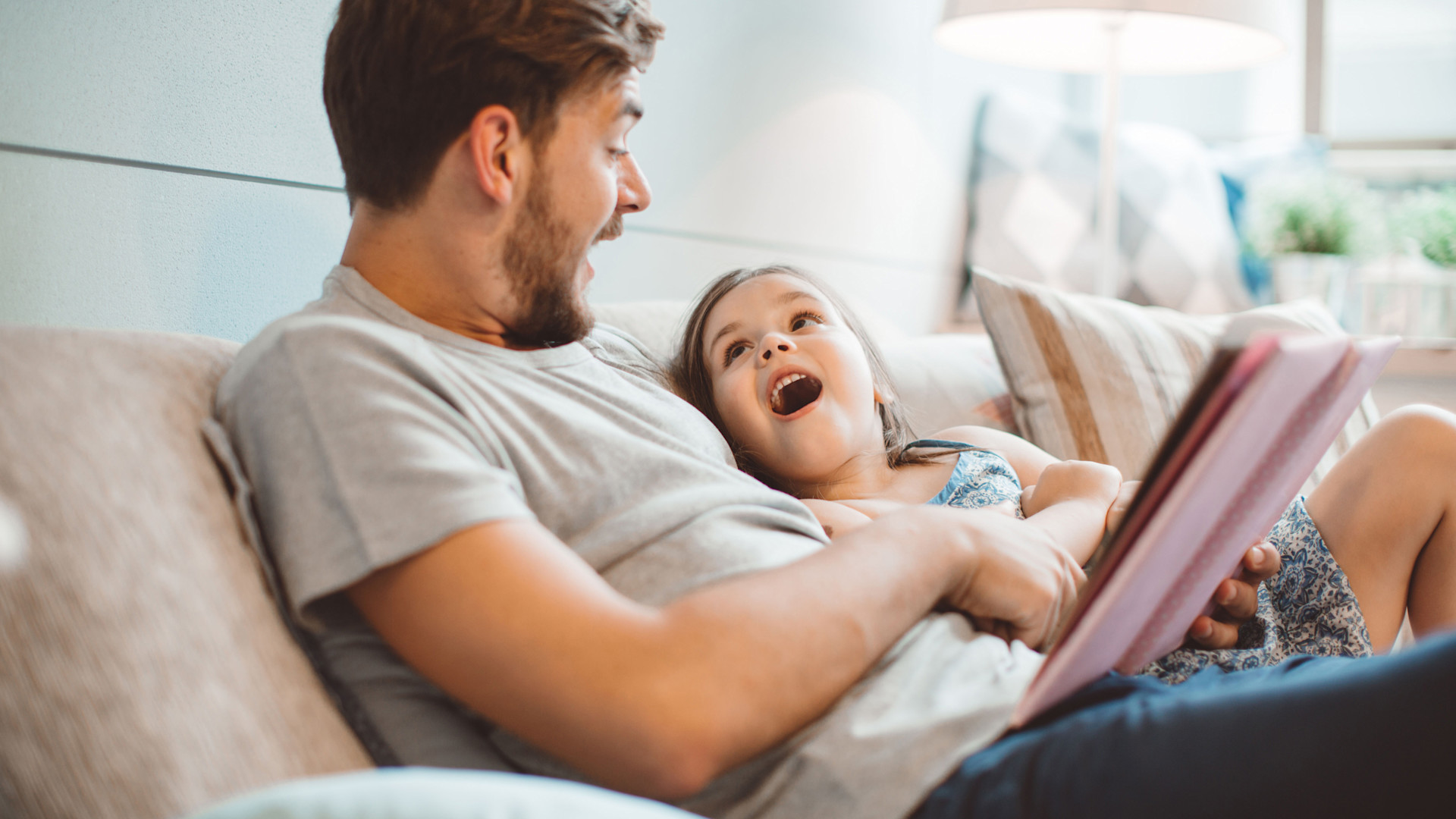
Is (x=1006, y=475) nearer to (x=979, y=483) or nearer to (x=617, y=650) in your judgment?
(x=979, y=483)

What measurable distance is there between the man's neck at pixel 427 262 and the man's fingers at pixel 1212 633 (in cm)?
71

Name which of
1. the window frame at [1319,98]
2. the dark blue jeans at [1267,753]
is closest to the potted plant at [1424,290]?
the window frame at [1319,98]

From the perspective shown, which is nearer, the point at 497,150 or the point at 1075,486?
the point at 497,150

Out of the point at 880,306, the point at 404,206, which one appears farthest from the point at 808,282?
the point at 880,306

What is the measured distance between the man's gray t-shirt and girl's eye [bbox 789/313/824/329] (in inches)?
18.2

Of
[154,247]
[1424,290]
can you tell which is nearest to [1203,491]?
[154,247]

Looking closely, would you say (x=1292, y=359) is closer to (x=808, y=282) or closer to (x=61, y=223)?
(x=808, y=282)

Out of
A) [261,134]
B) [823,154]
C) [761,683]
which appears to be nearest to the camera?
[761,683]

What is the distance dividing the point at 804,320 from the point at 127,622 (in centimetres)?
88

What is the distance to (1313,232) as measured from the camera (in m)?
2.57

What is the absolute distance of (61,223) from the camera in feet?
2.83

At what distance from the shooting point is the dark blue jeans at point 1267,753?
0.52 metres

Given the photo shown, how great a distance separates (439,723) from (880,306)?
1935mm

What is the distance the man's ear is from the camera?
80 centimetres
